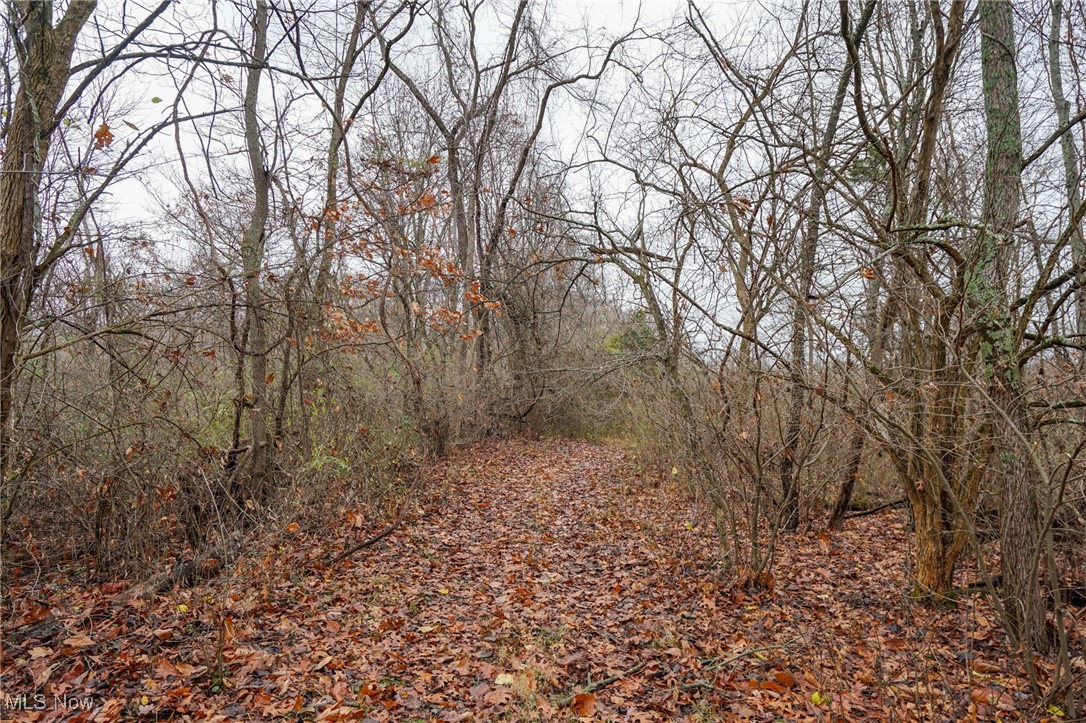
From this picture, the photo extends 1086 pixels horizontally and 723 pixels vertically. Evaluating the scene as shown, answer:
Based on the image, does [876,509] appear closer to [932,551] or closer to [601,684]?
[932,551]

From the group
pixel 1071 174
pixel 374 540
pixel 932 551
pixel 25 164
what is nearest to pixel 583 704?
pixel 932 551

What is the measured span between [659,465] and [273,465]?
603 centimetres

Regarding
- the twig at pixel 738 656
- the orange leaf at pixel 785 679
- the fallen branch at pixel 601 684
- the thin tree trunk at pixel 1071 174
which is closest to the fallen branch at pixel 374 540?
the fallen branch at pixel 601 684

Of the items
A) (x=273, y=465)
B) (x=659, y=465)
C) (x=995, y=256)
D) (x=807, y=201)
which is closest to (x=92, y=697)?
(x=273, y=465)

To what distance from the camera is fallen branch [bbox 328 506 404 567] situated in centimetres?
600

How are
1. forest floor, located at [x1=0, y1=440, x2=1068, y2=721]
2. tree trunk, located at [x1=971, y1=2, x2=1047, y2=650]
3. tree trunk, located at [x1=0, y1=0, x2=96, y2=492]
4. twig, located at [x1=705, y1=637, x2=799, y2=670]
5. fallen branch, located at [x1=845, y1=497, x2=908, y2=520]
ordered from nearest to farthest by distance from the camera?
1. forest floor, located at [x1=0, y1=440, x2=1068, y2=721]
2. tree trunk, located at [x1=971, y1=2, x2=1047, y2=650]
3. twig, located at [x1=705, y1=637, x2=799, y2=670]
4. tree trunk, located at [x1=0, y1=0, x2=96, y2=492]
5. fallen branch, located at [x1=845, y1=497, x2=908, y2=520]

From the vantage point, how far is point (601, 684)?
3.86 meters

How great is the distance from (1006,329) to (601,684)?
349 centimetres

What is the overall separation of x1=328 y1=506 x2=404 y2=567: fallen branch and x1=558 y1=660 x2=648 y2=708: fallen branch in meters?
3.15

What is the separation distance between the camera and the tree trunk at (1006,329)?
361 centimetres

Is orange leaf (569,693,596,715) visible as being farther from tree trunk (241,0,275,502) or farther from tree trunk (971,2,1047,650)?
tree trunk (241,0,275,502)

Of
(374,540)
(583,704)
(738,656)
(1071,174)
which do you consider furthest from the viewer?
(374,540)

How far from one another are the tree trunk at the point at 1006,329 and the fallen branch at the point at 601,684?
2245 millimetres

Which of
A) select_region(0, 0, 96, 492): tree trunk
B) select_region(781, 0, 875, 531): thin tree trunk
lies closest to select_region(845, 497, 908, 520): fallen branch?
select_region(781, 0, 875, 531): thin tree trunk
